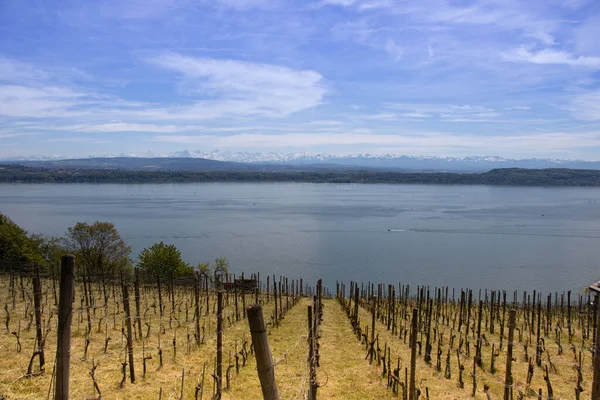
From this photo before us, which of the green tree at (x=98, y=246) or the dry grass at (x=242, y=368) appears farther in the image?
the green tree at (x=98, y=246)

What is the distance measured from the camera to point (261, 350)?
2896 mm

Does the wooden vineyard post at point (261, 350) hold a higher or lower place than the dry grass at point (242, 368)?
higher

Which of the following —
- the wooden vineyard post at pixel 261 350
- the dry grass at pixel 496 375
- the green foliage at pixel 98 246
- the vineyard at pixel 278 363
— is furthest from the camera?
the green foliage at pixel 98 246

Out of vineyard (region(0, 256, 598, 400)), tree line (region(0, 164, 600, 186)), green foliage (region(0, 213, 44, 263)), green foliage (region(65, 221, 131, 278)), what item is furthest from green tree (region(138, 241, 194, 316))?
tree line (region(0, 164, 600, 186))

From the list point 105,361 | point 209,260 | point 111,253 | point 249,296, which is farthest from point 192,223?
point 105,361

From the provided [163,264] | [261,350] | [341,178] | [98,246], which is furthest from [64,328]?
[341,178]

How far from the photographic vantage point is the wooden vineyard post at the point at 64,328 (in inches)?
143

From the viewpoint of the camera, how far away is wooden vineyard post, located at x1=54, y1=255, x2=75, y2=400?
3643 millimetres

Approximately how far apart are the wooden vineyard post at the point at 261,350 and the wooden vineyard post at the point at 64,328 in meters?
1.71

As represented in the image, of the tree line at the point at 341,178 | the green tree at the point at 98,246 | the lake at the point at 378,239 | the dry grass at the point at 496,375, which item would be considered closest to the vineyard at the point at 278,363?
the dry grass at the point at 496,375

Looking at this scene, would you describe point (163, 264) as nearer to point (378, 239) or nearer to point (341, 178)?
point (378, 239)

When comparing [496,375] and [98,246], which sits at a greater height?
[98,246]

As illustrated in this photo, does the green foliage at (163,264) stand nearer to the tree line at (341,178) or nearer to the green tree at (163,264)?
the green tree at (163,264)

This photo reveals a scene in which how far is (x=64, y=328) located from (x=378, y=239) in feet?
160
